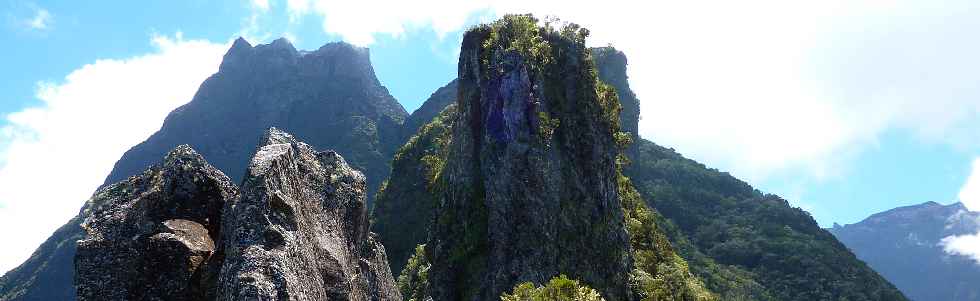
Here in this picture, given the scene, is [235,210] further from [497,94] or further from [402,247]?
[402,247]

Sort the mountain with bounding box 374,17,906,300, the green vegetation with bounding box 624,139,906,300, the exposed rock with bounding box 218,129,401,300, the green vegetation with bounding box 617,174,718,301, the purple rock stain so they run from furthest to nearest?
the green vegetation with bounding box 624,139,906,300, the mountain with bounding box 374,17,906,300, the green vegetation with bounding box 617,174,718,301, the purple rock stain, the exposed rock with bounding box 218,129,401,300

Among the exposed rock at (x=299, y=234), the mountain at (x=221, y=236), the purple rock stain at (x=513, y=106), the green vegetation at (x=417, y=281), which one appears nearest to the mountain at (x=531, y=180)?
the purple rock stain at (x=513, y=106)

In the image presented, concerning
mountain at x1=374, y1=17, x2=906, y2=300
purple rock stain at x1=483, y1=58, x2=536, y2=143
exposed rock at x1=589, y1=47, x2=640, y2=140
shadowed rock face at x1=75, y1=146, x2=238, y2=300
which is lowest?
shadowed rock face at x1=75, y1=146, x2=238, y2=300

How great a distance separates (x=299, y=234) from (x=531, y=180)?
3560 cm

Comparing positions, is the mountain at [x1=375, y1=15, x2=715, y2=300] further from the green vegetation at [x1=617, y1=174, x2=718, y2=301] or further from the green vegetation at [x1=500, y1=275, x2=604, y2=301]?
the green vegetation at [x1=500, y1=275, x2=604, y2=301]

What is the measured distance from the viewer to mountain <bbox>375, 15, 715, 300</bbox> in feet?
148

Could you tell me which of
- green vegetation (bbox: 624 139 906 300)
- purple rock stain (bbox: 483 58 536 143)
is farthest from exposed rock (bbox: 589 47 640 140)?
purple rock stain (bbox: 483 58 536 143)

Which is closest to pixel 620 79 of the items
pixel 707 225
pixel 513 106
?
pixel 707 225

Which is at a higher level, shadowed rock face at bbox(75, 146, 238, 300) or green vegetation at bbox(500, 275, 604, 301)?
green vegetation at bbox(500, 275, 604, 301)

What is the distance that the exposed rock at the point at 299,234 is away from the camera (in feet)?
29.4

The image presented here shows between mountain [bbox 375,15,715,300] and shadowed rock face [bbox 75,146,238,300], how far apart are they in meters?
32.4

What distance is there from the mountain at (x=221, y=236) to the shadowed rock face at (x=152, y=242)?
0.02 metres

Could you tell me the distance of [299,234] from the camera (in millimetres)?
10500

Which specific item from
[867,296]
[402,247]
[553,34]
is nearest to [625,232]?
[553,34]
